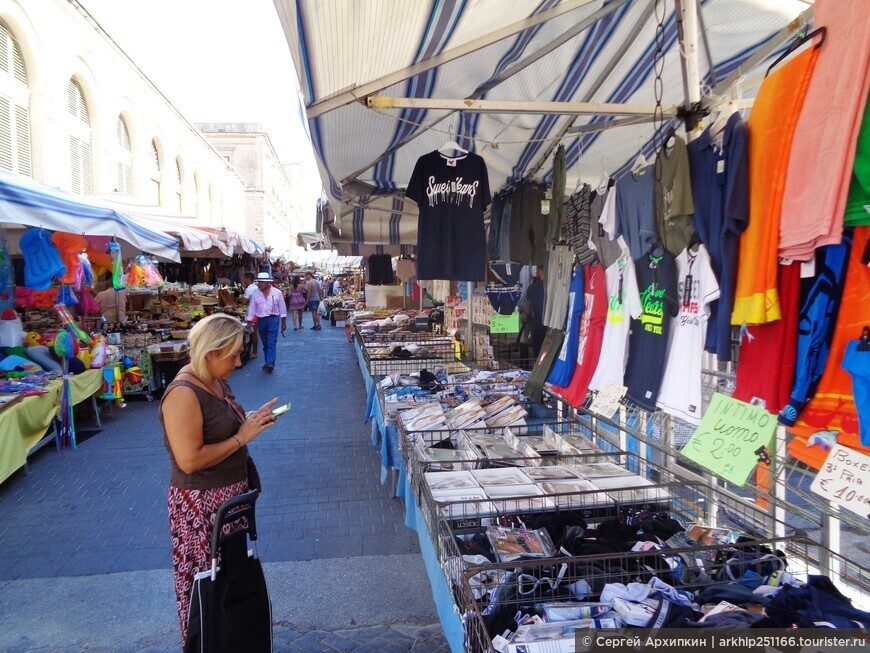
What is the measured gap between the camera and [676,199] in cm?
221

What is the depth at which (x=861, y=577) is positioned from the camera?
2.01 metres

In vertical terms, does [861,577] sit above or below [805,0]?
below

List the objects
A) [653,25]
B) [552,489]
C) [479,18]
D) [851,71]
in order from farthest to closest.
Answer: [653,25] < [552,489] < [479,18] < [851,71]

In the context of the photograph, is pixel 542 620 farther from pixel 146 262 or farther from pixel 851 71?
pixel 146 262

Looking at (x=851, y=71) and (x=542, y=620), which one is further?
(x=542, y=620)

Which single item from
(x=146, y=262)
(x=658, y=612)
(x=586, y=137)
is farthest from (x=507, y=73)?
(x=146, y=262)

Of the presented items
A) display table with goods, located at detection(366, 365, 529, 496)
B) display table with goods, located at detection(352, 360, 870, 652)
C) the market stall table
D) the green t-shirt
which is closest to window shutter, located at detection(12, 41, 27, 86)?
the market stall table

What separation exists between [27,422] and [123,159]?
15.2 meters

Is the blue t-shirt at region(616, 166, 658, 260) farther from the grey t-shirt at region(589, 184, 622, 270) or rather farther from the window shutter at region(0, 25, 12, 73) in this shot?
the window shutter at region(0, 25, 12, 73)

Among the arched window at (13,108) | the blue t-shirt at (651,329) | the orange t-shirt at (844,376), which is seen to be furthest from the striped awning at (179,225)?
the orange t-shirt at (844,376)

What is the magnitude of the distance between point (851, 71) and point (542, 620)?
197 centimetres

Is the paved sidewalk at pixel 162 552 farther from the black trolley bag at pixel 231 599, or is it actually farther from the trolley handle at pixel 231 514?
the trolley handle at pixel 231 514

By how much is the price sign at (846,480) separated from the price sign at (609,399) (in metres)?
1.20

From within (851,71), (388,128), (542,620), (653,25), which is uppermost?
(653,25)
